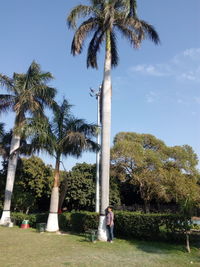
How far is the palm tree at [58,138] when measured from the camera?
13.9 metres

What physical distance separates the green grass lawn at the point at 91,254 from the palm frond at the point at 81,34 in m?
9.59

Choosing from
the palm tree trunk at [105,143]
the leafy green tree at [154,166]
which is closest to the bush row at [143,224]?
the palm tree trunk at [105,143]

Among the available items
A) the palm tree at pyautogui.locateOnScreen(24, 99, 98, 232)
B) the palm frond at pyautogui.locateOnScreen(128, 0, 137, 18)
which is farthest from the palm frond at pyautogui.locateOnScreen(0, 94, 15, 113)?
the palm frond at pyautogui.locateOnScreen(128, 0, 137, 18)

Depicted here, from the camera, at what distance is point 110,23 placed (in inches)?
506

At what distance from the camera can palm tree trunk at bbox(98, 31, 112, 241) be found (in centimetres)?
1127

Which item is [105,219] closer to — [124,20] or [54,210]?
[54,210]

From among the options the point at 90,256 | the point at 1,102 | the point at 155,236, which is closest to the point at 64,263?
the point at 90,256

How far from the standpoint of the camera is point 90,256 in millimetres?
7824

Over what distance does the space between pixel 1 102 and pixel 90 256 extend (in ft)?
48.6

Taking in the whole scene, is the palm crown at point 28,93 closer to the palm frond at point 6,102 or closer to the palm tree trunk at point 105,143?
the palm frond at point 6,102

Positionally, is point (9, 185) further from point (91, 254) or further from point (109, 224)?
point (91, 254)

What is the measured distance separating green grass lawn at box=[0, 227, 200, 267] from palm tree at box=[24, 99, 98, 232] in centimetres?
374

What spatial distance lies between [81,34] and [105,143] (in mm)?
6081

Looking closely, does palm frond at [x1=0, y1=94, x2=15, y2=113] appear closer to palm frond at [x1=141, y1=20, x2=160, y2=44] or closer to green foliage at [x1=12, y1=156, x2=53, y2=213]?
green foliage at [x1=12, y1=156, x2=53, y2=213]
